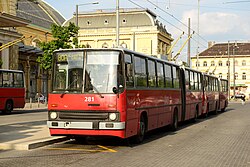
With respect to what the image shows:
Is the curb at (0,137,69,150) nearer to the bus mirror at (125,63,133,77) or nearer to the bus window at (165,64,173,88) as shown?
the bus mirror at (125,63,133,77)

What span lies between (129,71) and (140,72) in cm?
127

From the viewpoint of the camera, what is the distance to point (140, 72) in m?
14.2

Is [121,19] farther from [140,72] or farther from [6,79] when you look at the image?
[140,72]

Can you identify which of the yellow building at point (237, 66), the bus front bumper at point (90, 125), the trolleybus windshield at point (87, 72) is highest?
the yellow building at point (237, 66)

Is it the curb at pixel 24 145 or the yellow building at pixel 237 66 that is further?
the yellow building at pixel 237 66

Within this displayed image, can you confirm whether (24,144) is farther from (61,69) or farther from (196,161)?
(196,161)

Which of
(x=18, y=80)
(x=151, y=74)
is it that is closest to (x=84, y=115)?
(x=151, y=74)

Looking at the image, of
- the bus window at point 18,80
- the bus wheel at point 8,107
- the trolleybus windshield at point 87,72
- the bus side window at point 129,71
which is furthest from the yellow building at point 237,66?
the trolleybus windshield at point 87,72

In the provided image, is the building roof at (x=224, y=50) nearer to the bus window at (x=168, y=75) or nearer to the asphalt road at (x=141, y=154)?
the bus window at (x=168, y=75)

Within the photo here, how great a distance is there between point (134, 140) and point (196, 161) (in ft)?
12.5

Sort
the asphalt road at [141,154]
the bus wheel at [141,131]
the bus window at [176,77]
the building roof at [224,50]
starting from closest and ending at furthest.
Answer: the asphalt road at [141,154]
the bus wheel at [141,131]
the bus window at [176,77]
the building roof at [224,50]

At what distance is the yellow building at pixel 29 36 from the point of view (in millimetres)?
46062

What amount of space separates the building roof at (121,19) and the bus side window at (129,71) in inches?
2710

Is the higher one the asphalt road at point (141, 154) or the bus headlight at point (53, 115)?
the bus headlight at point (53, 115)
